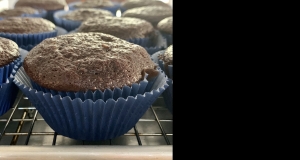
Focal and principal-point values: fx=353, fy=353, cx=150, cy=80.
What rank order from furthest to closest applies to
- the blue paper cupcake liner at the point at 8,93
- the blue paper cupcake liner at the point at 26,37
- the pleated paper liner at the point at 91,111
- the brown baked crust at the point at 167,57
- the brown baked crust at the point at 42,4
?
1. the brown baked crust at the point at 42,4
2. the blue paper cupcake liner at the point at 26,37
3. the brown baked crust at the point at 167,57
4. the blue paper cupcake liner at the point at 8,93
5. the pleated paper liner at the point at 91,111

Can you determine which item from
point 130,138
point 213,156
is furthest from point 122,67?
point 213,156

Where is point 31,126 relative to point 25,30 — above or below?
below

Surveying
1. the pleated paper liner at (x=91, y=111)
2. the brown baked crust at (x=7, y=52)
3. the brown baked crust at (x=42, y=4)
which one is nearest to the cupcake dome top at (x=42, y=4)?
the brown baked crust at (x=42, y=4)

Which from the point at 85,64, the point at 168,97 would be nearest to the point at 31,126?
the point at 85,64

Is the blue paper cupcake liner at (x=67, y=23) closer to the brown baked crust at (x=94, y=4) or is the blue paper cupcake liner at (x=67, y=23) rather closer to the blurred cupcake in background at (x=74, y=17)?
the blurred cupcake in background at (x=74, y=17)

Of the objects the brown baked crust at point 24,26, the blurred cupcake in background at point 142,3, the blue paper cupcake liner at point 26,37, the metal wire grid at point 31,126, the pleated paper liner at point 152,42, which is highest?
the brown baked crust at point 24,26

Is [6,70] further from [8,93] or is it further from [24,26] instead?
[24,26]

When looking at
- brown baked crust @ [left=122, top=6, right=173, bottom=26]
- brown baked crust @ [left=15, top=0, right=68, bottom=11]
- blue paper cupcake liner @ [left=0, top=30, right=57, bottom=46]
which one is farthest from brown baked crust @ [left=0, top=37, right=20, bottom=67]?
brown baked crust @ [left=15, top=0, right=68, bottom=11]
